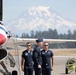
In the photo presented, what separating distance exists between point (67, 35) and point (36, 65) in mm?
185805

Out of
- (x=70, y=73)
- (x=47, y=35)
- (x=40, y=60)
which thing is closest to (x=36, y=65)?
(x=40, y=60)


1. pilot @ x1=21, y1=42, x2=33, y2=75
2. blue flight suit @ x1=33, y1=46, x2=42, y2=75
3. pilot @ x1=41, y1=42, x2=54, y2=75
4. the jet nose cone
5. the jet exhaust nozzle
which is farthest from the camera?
pilot @ x1=21, y1=42, x2=33, y2=75

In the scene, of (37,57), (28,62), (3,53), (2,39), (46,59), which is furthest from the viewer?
(28,62)

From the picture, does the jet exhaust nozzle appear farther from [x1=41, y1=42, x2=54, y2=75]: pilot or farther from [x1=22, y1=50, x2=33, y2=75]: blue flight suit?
[x1=41, y1=42, x2=54, y2=75]: pilot

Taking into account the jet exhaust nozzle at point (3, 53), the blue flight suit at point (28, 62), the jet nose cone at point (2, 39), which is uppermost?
the jet nose cone at point (2, 39)

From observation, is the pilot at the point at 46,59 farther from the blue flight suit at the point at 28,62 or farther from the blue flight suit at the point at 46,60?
the blue flight suit at the point at 28,62

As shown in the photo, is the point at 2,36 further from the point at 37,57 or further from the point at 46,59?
the point at 46,59

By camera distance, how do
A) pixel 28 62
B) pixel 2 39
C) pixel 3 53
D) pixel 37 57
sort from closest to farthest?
pixel 2 39 < pixel 3 53 < pixel 37 57 < pixel 28 62

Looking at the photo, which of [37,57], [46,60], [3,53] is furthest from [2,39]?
[46,60]

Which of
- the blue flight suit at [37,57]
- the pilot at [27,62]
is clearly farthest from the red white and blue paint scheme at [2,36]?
the pilot at [27,62]

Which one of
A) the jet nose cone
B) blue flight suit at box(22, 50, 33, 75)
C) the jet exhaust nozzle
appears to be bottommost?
blue flight suit at box(22, 50, 33, 75)

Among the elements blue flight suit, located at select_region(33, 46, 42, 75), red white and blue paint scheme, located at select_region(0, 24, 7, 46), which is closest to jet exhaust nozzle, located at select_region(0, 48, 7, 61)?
red white and blue paint scheme, located at select_region(0, 24, 7, 46)

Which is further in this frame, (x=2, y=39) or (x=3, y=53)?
(x=3, y=53)

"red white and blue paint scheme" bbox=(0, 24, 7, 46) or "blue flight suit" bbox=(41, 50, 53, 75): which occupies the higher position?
"red white and blue paint scheme" bbox=(0, 24, 7, 46)
